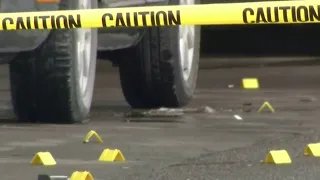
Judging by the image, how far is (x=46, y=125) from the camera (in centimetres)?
926

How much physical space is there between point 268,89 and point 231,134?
4.42 meters

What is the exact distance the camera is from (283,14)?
716 cm

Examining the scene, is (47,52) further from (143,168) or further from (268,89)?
(268,89)

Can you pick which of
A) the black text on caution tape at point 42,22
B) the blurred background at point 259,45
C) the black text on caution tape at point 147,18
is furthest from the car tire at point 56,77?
the blurred background at point 259,45

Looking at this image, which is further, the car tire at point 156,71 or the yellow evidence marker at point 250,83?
the yellow evidence marker at point 250,83

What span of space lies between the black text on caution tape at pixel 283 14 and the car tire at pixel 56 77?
1965mm

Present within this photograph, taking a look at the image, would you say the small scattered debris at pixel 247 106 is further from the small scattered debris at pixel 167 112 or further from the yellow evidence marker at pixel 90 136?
the yellow evidence marker at pixel 90 136

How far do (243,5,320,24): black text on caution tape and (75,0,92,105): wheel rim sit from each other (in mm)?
2093

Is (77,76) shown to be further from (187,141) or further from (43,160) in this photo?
(43,160)

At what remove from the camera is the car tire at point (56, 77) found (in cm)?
Result: 894

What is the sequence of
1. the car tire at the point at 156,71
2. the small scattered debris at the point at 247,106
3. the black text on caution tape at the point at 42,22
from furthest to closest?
1. the small scattered debris at the point at 247,106
2. the car tire at the point at 156,71
3. the black text on caution tape at the point at 42,22

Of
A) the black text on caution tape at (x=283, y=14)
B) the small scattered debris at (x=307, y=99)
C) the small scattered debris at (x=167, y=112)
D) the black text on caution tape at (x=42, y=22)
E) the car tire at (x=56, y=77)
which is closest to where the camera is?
the black text on caution tape at (x=283, y=14)

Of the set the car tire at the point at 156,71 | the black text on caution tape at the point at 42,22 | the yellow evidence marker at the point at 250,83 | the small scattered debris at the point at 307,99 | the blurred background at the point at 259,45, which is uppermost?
the black text on caution tape at the point at 42,22

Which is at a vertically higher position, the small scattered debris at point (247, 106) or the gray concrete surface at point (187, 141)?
the gray concrete surface at point (187, 141)
